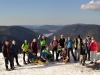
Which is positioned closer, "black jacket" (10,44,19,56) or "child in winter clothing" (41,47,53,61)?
"black jacket" (10,44,19,56)

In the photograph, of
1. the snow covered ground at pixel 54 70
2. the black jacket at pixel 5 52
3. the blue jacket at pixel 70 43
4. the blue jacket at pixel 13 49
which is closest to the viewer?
the snow covered ground at pixel 54 70

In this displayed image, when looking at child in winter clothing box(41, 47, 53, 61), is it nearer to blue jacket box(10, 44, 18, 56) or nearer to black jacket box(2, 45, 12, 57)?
blue jacket box(10, 44, 18, 56)

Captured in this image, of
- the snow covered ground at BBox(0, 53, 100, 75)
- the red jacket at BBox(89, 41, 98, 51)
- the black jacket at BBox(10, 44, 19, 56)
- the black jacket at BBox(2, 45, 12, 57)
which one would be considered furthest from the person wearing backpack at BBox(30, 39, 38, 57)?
the red jacket at BBox(89, 41, 98, 51)

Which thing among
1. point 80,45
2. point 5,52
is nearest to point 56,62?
point 80,45

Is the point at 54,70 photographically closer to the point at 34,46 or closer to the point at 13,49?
the point at 34,46

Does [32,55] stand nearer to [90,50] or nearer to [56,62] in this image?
[56,62]

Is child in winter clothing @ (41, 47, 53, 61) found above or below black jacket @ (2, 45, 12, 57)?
below

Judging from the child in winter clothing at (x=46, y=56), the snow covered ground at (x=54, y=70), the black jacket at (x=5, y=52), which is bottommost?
the snow covered ground at (x=54, y=70)

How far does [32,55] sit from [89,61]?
15.6 feet

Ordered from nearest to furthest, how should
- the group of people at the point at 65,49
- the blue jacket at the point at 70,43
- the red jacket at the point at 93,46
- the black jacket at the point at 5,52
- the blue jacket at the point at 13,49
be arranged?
the black jacket at the point at 5,52 → the blue jacket at the point at 13,49 → the group of people at the point at 65,49 → the red jacket at the point at 93,46 → the blue jacket at the point at 70,43

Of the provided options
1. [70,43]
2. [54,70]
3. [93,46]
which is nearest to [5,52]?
[54,70]

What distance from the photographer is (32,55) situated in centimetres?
1521

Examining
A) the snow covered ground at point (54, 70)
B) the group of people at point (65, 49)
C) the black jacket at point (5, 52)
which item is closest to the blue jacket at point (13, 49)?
the group of people at point (65, 49)

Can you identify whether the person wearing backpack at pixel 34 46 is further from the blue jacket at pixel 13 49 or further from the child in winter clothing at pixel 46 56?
the blue jacket at pixel 13 49
